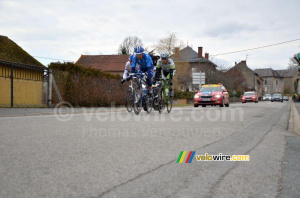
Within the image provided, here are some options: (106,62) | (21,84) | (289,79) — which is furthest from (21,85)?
(289,79)

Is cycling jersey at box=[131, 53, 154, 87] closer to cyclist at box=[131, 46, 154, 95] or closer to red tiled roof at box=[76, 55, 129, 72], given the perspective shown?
cyclist at box=[131, 46, 154, 95]

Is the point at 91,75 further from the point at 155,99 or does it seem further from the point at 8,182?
the point at 8,182

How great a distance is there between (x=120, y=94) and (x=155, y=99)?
414 inches

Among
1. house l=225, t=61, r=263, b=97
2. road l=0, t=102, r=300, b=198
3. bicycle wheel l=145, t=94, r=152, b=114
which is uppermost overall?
house l=225, t=61, r=263, b=97

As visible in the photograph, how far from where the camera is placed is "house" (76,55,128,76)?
70.2 metres

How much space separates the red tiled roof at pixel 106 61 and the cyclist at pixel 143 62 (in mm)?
58857

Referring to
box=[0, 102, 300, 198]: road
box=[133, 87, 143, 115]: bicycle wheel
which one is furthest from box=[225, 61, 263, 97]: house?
box=[0, 102, 300, 198]: road

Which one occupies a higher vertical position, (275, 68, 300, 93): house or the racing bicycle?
(275, 68, 300, 93): house

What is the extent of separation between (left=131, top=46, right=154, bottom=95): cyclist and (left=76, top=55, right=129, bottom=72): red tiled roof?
58.9m

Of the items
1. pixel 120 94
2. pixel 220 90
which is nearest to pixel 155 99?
pixel 120 94

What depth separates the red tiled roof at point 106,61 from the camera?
7031cm

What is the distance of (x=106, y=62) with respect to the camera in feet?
236

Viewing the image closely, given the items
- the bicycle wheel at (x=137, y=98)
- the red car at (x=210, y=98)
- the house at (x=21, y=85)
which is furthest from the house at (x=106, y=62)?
the bicycle wheel at (x=137, y=98)

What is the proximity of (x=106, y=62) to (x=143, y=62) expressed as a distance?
204 ft
